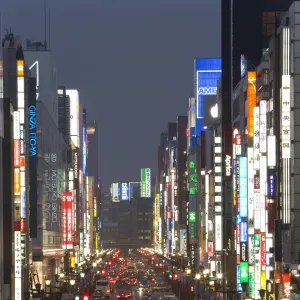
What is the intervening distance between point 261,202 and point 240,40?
40.7 m

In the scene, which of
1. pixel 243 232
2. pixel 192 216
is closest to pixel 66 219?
pixel 192 216

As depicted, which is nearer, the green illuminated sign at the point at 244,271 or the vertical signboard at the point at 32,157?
the green illuminated sign at the point at 244,271

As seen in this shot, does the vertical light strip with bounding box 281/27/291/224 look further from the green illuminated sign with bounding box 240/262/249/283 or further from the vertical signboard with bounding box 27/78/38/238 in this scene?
the vertical signboard with bounding box 27/78/38/238

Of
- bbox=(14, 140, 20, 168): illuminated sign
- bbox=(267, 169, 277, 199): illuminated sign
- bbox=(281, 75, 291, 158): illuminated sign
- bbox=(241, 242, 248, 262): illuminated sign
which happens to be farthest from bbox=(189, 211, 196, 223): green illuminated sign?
bbox=(281, 75, 291, 158): illuminated sign

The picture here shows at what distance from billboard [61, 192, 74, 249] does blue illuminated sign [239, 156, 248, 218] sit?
41208 mm

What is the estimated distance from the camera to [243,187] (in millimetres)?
76812

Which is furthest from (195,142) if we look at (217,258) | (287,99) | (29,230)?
(287,99)

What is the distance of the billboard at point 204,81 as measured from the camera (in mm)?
150000

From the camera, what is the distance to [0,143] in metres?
52.2

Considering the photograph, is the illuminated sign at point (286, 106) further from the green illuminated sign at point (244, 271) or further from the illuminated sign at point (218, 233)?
the illuminated sign at point (218, 233)

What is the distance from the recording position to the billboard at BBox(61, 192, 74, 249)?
388 feet

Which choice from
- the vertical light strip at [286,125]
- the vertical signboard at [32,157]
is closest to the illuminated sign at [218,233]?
the vertical signboard at [32,157]

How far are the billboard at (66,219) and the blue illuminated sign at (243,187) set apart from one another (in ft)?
135

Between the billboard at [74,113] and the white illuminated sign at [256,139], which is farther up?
the billboard at [74,113]
